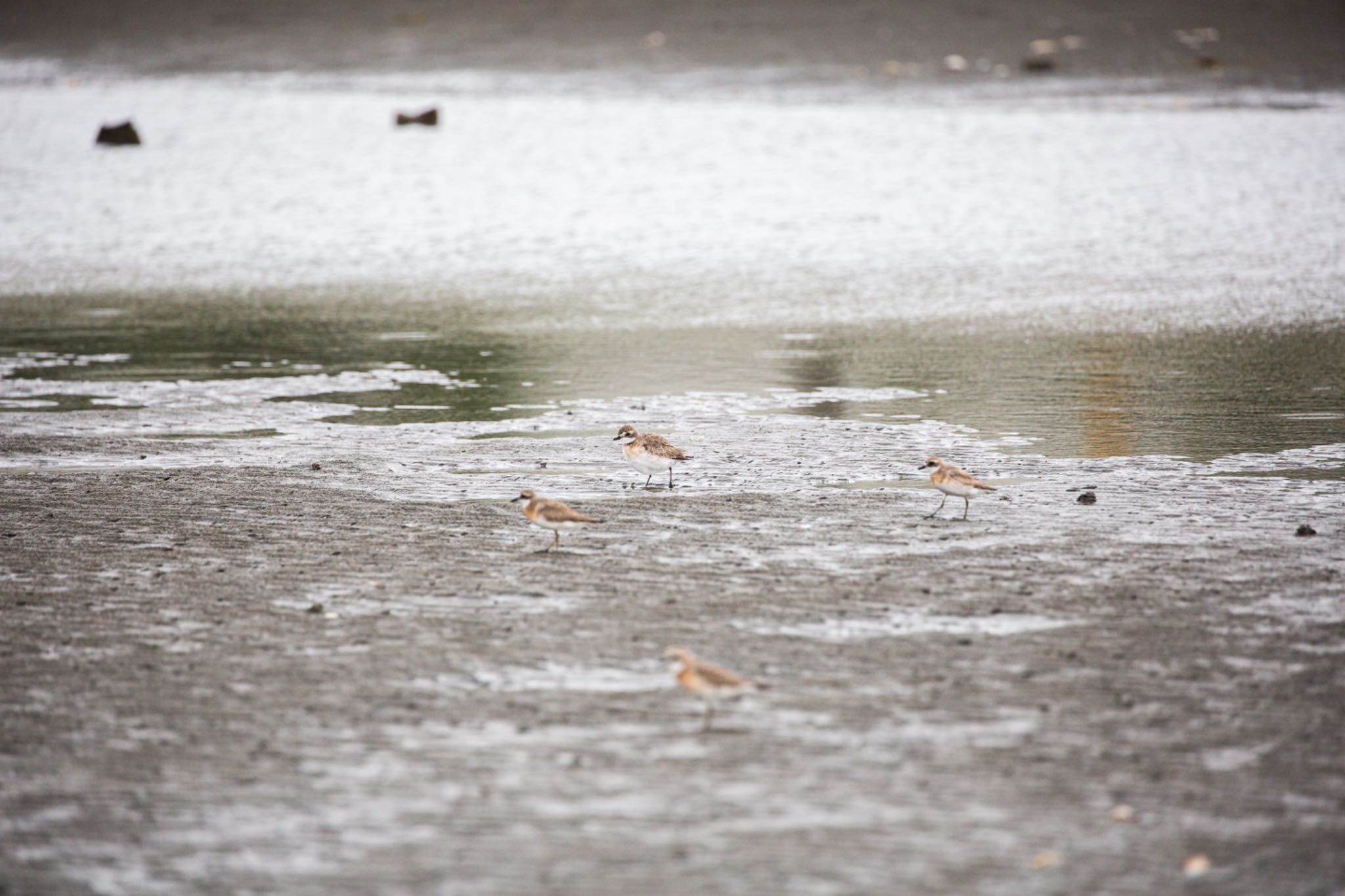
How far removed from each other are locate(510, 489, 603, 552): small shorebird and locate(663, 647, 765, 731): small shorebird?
2375 millimetres

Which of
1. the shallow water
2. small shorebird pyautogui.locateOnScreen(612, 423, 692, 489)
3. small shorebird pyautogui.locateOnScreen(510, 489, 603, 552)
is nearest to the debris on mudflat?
small shorebird pyautogui.locateOnScreen(510, 489, 603, 552)

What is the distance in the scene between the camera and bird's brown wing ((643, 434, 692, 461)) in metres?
10.5

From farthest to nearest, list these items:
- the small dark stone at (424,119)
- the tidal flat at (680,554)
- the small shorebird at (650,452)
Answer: the small dark stone at (424,119) → the small shorebird at (650,452) → the tidal flat at (680,554)

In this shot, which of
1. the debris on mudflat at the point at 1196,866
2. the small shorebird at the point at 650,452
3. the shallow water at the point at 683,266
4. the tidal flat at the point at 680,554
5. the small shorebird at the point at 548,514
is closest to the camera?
the debris on mudflat at the point at 1196,866

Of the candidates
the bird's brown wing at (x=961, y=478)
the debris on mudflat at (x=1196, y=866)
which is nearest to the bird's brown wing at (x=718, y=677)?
the debris on mudflat at (x=1196, y=866)

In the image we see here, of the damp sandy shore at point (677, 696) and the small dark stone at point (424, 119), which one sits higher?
the small dark stone at point (424, 119)

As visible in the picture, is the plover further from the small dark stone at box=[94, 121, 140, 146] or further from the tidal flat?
the small dark stone at box=[94, 121, 140, 146]

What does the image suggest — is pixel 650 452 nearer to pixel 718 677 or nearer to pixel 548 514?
pixel 548 514

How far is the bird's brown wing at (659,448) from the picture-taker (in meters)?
10.5

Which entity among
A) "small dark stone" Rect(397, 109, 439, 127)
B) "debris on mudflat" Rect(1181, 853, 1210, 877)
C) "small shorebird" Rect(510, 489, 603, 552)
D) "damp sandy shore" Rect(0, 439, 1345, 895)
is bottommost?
"debris on mudflat" Rect(1181, 853, 1210, 877)

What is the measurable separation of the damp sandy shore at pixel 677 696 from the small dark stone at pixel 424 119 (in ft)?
73.9

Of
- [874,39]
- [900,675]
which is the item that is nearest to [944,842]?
[900,675]

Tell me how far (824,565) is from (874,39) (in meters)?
30.6

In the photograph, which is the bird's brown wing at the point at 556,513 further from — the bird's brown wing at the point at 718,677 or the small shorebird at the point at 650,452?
the bird's brown wing at the point at 718,677
